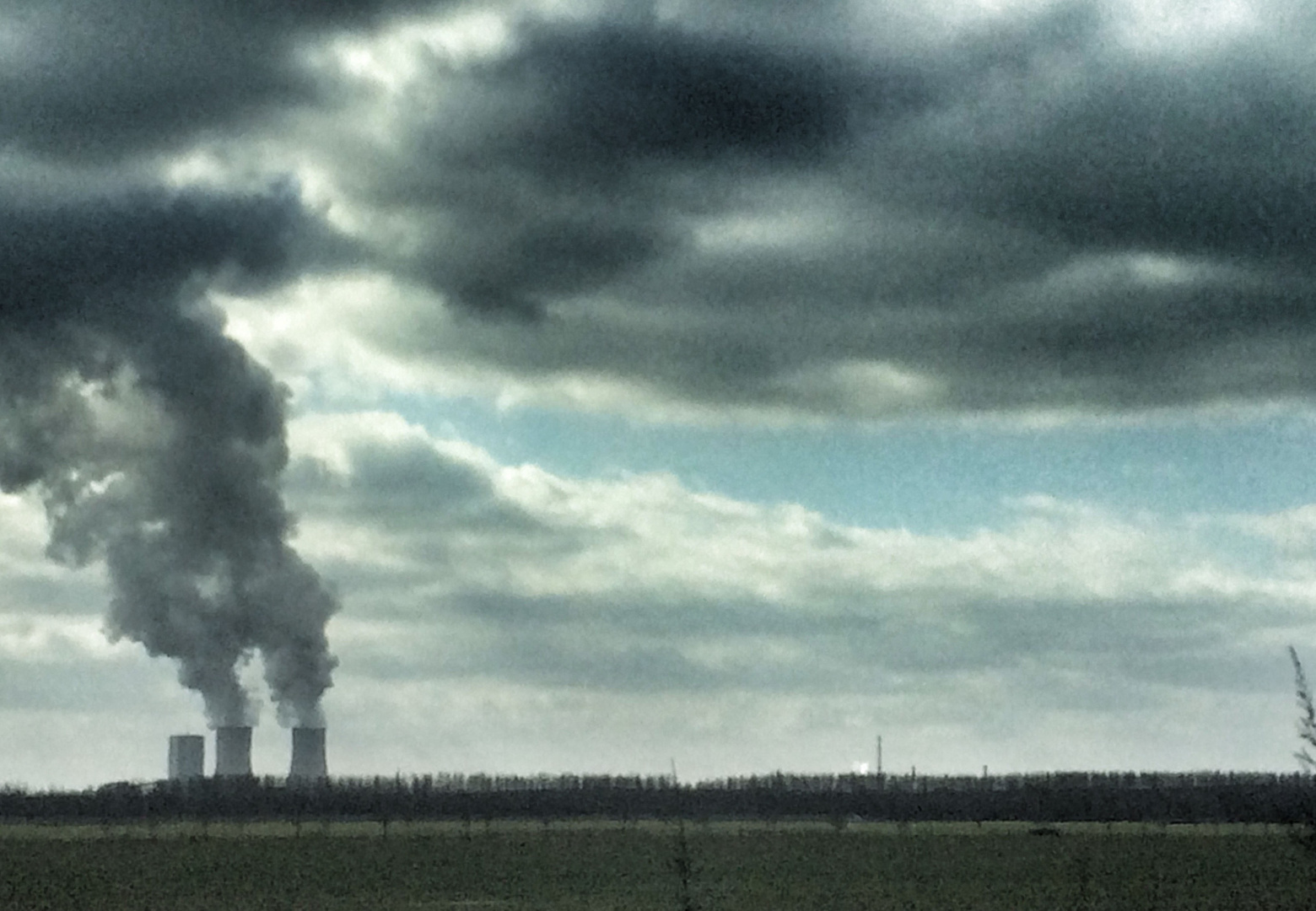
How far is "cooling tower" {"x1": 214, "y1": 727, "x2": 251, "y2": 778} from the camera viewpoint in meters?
140

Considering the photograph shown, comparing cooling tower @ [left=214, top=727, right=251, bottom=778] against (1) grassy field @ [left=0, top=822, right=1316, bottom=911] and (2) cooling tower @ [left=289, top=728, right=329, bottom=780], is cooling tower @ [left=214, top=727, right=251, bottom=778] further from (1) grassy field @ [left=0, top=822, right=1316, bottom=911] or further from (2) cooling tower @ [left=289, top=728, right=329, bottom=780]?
(1) grassy field @ [left=0, top=822, right=1316, bottom=911]

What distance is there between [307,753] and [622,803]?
25.2 m

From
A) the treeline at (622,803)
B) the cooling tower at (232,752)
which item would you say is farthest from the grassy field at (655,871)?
the cooling tower at (232,752)

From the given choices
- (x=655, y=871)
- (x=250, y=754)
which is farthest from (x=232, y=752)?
(x=655, y=871)

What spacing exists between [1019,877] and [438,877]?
19263 mm

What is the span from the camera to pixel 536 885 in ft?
186

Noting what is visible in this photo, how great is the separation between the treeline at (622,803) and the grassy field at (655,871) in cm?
2989

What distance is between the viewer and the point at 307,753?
466ft

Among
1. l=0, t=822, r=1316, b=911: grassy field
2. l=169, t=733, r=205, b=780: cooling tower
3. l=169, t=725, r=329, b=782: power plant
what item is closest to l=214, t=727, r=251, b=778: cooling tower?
l=169, t=725, r=329, b=782: power plant

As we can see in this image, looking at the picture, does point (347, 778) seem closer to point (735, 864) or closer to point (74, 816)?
point (74, 816)

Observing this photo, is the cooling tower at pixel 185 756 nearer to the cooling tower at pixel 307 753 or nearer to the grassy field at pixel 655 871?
the cooling tower at pixel 307 753

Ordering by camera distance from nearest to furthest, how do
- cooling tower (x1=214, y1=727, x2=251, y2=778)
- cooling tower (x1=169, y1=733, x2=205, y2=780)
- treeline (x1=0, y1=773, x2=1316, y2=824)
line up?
1. treeline (x1=0, y1=773, x2=1316, y2=824)
2. cooling tower (x1=214, y1=727, x2=251, y2=778)
3. cooling tower (x1=169, y1=733, x2=205, y2=780)

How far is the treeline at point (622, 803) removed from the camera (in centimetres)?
12900

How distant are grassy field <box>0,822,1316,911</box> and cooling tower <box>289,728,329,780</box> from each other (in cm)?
4094
